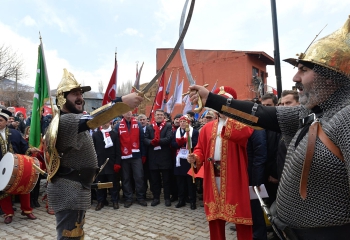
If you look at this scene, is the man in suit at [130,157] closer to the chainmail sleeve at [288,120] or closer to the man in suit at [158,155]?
the man in suit at [158,155]

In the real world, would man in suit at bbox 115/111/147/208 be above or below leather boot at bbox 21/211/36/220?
above

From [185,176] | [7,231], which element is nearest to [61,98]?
[7,231]

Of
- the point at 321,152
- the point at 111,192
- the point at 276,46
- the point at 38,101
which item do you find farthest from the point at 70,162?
the point at 276,46

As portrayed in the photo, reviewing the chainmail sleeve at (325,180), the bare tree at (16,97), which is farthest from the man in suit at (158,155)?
the bare tree at (16,97)

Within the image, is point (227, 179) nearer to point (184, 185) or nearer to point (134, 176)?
point (184, 185)

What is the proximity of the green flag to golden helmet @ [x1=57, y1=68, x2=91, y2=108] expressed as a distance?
87.9 inches

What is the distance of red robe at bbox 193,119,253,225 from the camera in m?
3.30

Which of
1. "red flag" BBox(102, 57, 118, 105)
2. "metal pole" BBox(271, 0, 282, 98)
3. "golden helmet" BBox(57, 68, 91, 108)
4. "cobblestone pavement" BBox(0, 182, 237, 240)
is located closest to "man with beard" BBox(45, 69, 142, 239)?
"golden helmet" BBox(57, 68, 91, 108)

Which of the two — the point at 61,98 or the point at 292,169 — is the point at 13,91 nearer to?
the point at 61,98

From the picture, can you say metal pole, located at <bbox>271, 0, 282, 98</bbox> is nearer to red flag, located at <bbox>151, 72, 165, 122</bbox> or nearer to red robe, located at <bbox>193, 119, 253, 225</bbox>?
red robe, located at <bbox>193, 119, 253, 225</bbox>

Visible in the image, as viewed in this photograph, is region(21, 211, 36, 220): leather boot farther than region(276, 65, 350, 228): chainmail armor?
Yes

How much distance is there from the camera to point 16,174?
5.06m

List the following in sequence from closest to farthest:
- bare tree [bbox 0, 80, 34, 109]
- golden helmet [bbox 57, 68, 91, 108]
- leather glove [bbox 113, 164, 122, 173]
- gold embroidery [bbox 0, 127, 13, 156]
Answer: golden helmet [bbox 57, 68, 91, 108]
gold embroidery [bbox 0, 127, 13, 156]
leather glove [bbox 113, 164, 122, 173]
bare tree [bbox 0, 80, 34, 109]

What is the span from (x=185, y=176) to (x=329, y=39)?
5.14 m
